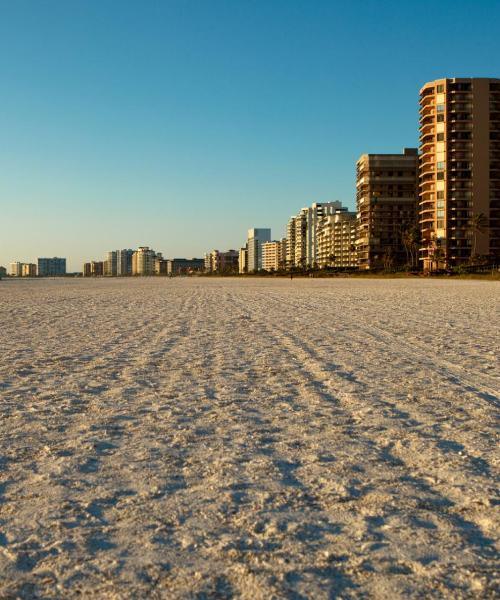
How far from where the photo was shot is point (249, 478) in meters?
4.46

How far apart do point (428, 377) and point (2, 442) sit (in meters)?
5.88

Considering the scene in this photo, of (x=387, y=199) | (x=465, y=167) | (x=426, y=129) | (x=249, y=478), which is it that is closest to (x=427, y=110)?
(x=426, y=129)

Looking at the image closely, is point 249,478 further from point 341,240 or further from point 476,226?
point 341,240

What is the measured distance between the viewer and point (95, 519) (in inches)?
146

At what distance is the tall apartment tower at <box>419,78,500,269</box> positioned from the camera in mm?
114312

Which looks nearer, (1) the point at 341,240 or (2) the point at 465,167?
(2) the point at 465,167

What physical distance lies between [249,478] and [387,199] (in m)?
146

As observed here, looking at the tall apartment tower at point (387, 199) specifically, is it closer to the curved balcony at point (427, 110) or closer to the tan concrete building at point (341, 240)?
the curved balcony at point (427, 110)

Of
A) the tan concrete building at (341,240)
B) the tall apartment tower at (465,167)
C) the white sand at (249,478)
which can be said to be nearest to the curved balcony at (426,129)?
the tall apartment tower at (465,167)

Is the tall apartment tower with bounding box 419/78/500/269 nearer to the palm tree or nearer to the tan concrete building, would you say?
the palm tree

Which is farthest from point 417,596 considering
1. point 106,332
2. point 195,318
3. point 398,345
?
point 195,318

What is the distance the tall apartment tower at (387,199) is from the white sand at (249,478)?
137m

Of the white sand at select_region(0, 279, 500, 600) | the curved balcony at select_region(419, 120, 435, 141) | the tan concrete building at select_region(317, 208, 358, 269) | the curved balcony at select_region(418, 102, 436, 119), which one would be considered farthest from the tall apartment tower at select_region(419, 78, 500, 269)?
the white sand at select_region(0, 279, 500, 600)

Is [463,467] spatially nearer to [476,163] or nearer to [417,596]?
[417,596]
